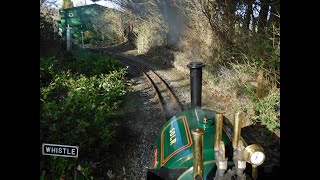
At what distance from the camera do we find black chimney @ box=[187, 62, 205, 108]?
178cm

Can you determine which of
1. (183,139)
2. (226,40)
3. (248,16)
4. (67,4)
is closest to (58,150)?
(183,139)

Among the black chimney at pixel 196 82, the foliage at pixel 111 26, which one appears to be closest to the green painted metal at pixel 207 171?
the black chimney at pixel 196 82

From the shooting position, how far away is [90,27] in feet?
6.63

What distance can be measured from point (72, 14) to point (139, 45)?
55 cm

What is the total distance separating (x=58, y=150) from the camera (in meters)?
1.80

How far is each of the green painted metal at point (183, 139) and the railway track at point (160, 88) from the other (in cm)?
33

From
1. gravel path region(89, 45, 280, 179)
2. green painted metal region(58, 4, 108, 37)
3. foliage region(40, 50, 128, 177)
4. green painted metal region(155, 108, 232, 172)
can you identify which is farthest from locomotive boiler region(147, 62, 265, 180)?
green painted metal region(58, 4, 108, 37)

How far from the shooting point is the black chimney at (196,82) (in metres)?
1.78

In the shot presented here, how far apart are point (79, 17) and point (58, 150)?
0.92 meters

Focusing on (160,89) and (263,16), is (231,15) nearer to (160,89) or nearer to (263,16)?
(263,16)

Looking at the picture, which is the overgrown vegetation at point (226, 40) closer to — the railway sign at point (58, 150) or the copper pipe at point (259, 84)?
the copper pipe at point (259, 84)
